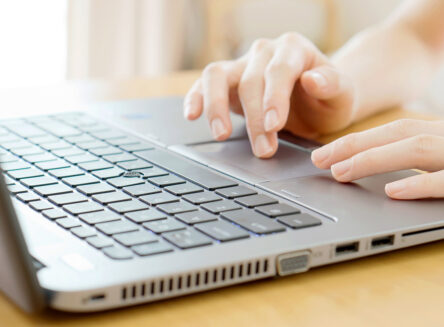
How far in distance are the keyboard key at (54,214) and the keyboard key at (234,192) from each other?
0.13 meters

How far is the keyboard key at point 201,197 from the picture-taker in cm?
54

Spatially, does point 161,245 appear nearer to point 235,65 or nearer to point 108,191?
point 108,191

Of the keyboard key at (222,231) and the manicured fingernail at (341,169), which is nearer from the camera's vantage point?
the keyboard key at (222,231)

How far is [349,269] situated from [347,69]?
63 cm

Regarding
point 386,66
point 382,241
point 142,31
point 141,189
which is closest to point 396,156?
point 382,241

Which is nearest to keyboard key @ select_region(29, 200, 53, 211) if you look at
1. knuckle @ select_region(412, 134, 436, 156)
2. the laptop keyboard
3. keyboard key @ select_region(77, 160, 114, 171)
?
the laptop keyboard

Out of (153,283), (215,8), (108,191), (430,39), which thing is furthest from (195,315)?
(215,8)

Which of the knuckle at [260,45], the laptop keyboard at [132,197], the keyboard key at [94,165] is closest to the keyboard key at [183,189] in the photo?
the laptop keyboard at [132,197]

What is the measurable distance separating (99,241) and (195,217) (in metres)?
0.08

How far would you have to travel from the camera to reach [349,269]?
19.6 inches

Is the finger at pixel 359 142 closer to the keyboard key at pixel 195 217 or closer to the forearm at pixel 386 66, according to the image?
the keyboard key at pixel 195 217

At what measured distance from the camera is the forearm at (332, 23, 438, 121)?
1.03m

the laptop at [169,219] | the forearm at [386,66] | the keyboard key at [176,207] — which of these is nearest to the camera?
the laptop at [169,219]

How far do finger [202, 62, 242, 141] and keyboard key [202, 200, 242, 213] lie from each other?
0.75 feet
